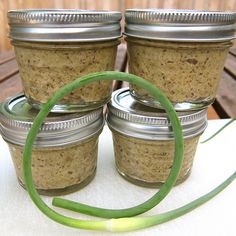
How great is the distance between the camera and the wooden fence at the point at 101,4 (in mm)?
1921

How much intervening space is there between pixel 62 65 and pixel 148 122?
0.56 feet

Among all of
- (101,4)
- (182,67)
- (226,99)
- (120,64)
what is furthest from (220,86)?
(101,4)

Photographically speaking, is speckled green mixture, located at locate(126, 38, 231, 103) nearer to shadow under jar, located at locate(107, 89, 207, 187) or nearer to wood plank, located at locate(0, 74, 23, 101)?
shadow under jar, located at locate(107, 89, 207, 187)

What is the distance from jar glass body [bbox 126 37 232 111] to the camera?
539mm

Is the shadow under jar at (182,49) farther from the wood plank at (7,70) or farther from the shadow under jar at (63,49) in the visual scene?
the wood plank at (7,70)

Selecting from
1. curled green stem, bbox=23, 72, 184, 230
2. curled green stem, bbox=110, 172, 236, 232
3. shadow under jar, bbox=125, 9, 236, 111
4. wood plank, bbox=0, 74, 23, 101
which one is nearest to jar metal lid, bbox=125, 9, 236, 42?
shadow under jar, bbox=125, 9, 236, 111

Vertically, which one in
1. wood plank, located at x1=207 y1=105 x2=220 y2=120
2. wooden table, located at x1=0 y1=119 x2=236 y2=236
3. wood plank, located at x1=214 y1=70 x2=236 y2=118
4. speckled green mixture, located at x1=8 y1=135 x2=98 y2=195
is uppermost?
speckled green mixture, located at x1=8 y1=135 x2=98 y2=195

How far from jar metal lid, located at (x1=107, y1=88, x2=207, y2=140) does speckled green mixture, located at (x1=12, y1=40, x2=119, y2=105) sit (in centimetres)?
5

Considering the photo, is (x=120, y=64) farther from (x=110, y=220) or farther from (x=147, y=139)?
(x=110, y=220)

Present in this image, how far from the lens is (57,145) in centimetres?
54

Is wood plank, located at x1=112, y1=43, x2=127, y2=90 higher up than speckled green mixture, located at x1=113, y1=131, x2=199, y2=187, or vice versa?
speckled green mixture, located at x1=113, y1=131, x2=199, y2=187

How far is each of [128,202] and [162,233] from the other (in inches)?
3.6

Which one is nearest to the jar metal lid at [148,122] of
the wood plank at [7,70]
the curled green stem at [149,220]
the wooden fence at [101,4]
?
the curled green stem at [149,220]

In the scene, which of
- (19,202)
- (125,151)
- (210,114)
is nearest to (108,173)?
(125,151)
